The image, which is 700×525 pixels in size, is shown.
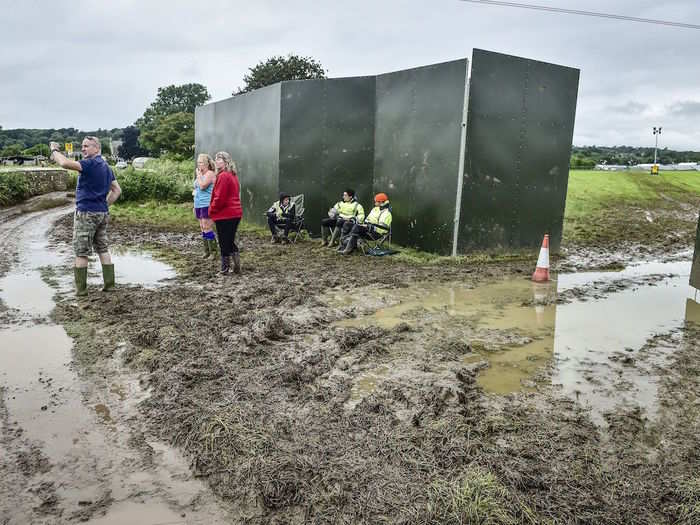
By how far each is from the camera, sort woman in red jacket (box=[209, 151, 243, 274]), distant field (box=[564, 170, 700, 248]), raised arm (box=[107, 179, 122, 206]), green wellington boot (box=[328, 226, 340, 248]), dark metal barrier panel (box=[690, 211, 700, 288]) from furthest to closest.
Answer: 1. distant field (box=[564, 170, 700, 248])
2. green wellington boot (box=[328, 226, 340, 248])
3. woman in red jacket (box=[209, 151, 243, 274])
4. dark metal barrier panel (box=[690, 211, 700, 288])
5. raised arm (box=[107, 179, 122, 206])

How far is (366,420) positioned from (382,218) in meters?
7.03

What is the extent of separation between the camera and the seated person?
428 inches

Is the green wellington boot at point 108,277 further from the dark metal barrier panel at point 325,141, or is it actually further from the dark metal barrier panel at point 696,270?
the dark metal barrier panel at point 696,270

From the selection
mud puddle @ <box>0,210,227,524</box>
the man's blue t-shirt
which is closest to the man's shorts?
the man's blue t-shirt

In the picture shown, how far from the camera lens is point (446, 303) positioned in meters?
7.16

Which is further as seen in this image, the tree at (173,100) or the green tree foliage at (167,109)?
the tree at (173,100)

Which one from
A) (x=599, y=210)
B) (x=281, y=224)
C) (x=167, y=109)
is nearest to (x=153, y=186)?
(x=281, y=224)

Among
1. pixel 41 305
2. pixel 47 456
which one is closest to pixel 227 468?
pixel 47 456

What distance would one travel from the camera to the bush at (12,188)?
18.1 metres

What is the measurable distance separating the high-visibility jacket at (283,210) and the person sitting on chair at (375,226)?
180 cm

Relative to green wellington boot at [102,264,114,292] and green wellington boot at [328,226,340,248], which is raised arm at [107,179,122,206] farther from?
green wellington boot at [328,226,340,248]

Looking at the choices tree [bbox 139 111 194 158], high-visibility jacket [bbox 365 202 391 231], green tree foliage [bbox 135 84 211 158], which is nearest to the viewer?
high-visibility jacket [bbox 365 202 391 231]

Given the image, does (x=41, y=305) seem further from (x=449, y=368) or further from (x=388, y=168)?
(x=388, y=168)

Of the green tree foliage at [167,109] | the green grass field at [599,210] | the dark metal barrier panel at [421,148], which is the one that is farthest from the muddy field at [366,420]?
the green tree foliage at [167,109]
